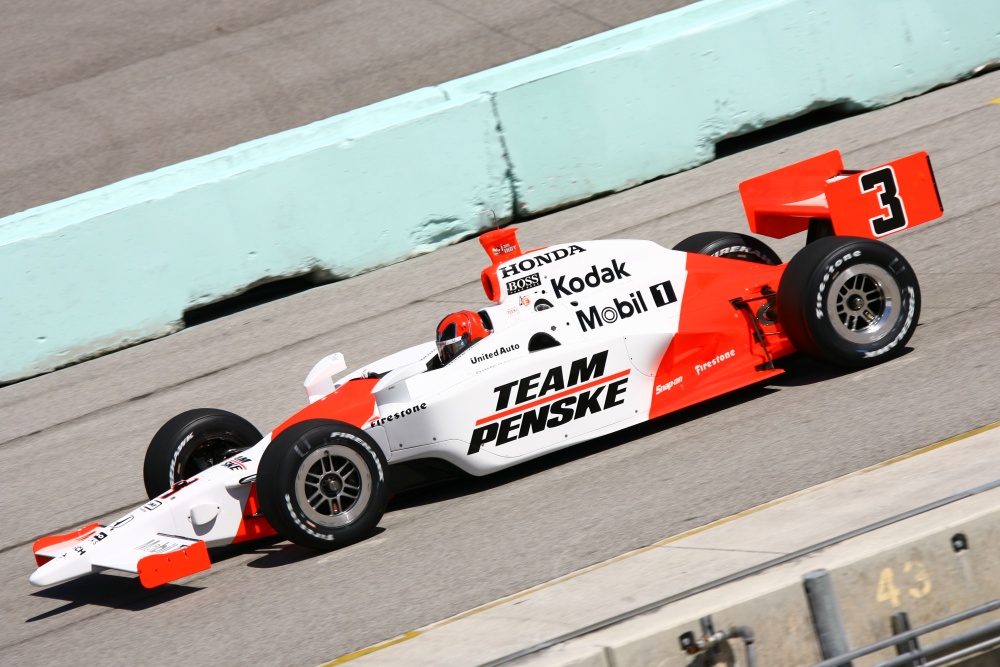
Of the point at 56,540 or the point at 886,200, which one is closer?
the point at 56,540

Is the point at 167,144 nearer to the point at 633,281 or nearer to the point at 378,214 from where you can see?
the point at 378,214

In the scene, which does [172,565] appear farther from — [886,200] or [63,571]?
[886,200]

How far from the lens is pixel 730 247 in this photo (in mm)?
8109

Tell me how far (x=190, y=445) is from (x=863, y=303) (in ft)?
13.6

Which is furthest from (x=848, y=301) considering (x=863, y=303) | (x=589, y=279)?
(x=589, y=279)

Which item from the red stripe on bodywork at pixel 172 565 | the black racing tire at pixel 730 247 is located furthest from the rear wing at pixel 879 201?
the red stripe on bodywork at pixel 172 565

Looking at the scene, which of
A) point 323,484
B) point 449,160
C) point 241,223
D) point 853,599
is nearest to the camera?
point 853,599

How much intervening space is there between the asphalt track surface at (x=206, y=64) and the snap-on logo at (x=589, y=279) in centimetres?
930

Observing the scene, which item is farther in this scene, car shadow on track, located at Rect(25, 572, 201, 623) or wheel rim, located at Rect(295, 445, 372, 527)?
car shadow on track, located at Rect(25, 572, 201, 623)

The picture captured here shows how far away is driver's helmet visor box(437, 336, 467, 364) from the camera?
7031 mm

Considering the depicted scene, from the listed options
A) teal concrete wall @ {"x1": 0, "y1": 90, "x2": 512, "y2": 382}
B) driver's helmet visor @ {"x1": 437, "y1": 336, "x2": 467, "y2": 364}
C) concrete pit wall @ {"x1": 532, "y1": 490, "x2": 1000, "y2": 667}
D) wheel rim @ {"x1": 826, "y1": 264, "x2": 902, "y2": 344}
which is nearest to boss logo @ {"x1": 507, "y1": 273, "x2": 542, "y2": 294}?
driver's helmet visor @ {"x1": 437, "y1": 336, "x2": 467, "y2": 364}

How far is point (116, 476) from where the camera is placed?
8469mm

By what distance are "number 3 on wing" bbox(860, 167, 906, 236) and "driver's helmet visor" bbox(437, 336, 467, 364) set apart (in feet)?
9.13

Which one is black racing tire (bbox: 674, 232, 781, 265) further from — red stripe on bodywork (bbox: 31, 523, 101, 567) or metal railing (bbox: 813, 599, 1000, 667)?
red stripe on bodywork (bbox: 31, 523, 101, 567)
